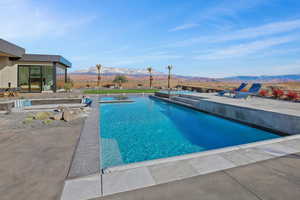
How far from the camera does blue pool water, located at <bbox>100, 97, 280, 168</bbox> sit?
14.6 feet

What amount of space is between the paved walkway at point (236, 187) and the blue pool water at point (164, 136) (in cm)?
180

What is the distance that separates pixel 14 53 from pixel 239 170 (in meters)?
13.9

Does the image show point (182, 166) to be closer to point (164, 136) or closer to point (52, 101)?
point (164, 136)

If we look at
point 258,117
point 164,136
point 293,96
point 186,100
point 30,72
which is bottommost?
point 164,136

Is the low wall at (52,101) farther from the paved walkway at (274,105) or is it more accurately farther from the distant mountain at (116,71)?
the distant mountain at (116,71)

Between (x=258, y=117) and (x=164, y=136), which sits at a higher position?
(x=258, y=117)

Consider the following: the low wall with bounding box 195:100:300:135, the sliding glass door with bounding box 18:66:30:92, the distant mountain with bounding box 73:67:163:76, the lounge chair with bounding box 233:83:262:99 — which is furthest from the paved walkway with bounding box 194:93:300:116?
the distant mountain with bounding box 73:67:163:76

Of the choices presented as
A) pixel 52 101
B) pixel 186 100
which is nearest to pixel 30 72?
pixel 52 101

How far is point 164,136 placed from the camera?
19.2ft

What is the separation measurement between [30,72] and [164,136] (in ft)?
43.8

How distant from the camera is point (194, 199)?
190 centimetres

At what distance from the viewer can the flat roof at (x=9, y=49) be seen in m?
9.42

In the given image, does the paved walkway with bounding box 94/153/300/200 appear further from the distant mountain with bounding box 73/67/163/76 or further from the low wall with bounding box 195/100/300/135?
the distant mountain with bounding box 73/67/163/76

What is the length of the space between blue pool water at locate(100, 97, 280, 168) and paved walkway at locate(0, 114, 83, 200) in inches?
37.9
